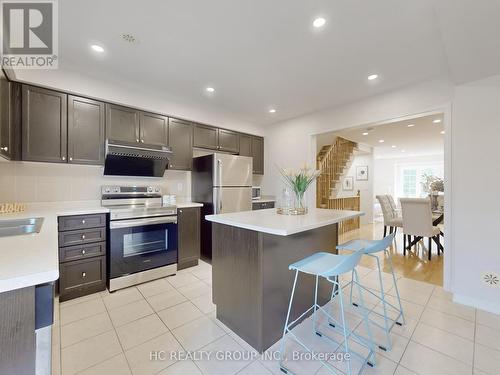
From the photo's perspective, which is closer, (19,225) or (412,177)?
(19,225)

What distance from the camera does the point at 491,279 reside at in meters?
2.22

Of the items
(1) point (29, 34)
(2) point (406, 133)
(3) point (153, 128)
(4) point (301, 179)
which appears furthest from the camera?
(2) point (406, 133)

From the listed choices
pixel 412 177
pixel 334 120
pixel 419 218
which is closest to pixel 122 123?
pixel 334 120

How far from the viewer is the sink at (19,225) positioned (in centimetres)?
163

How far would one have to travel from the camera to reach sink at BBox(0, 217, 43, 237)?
163cm

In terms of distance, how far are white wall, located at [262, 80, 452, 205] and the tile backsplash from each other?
2.58 m

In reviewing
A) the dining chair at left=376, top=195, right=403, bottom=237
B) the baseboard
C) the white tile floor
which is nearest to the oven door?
the white tile floor

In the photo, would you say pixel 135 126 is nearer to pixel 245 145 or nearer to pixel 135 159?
pixel 135 159

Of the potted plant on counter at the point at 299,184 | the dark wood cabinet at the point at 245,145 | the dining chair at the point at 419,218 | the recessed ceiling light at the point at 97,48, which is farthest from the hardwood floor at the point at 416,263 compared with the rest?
the recessed ceiling light at the point at 97,48

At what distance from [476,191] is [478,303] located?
1.15 m

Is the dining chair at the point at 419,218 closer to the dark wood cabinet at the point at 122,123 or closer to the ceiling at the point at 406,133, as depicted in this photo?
the ceiling at the point at 406,133

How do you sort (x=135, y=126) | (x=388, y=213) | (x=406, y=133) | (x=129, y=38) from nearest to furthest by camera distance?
1. (x=129, y=38)
2. (x=135, y=126)
3. (x=388, y=213)
4. (x=406, y=133)

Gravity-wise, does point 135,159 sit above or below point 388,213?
above

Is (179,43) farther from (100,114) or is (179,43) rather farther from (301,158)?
(301,158)
